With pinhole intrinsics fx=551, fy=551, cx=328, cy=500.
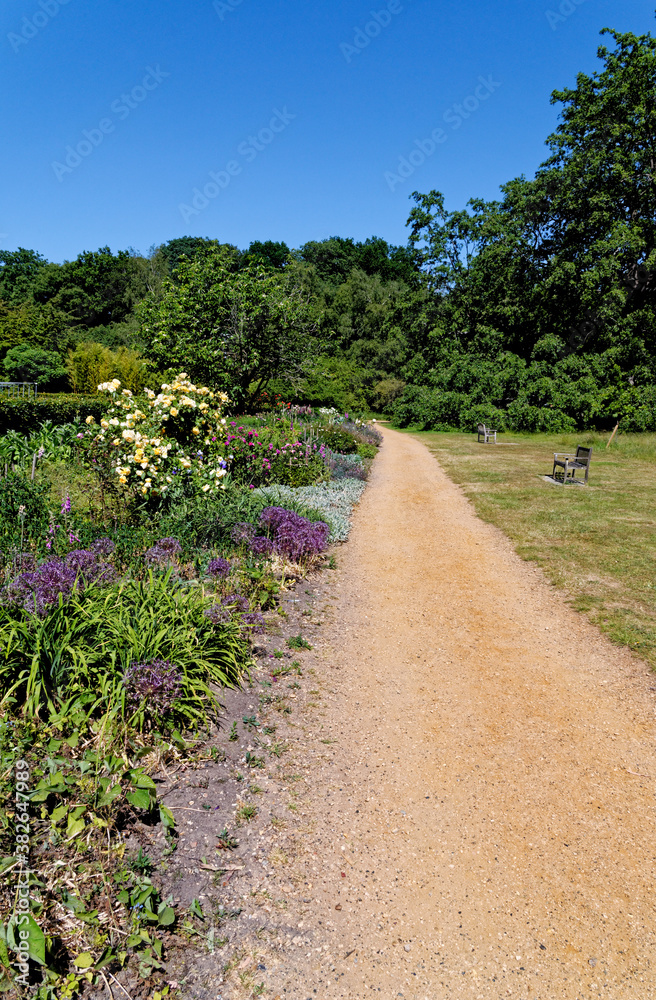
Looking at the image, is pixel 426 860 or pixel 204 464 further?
pixel 204 464

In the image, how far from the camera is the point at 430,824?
2.96 m

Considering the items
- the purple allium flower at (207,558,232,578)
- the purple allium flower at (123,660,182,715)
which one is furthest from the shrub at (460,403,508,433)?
the purple allium flower at (123,660,182,715)

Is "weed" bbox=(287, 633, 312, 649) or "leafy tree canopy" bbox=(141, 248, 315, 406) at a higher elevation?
"leafy tree canopy" bbox=(141, 248, 315, 406)

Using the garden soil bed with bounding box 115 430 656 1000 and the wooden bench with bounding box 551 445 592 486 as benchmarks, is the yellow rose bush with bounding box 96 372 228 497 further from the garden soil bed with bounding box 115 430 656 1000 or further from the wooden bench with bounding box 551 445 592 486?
the wooden bench with bounding box 551 445 592 486

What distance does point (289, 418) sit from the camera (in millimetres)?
13234

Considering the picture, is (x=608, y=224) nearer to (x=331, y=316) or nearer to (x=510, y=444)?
(x=510, y=444)

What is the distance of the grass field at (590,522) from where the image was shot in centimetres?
576

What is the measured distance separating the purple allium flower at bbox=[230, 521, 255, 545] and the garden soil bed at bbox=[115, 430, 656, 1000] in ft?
3.23

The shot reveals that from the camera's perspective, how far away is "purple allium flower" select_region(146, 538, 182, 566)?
A: 486 centimetres

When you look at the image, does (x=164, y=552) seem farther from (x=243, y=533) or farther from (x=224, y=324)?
(x=224, y=324)

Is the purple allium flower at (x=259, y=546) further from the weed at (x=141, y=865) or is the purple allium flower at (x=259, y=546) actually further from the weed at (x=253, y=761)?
the weed at (x=141, y=865)

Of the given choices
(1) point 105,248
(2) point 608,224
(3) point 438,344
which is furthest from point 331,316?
(1) point 105,248

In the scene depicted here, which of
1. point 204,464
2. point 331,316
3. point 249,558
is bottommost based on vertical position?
point 249,558

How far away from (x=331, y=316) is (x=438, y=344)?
46.6 feet
